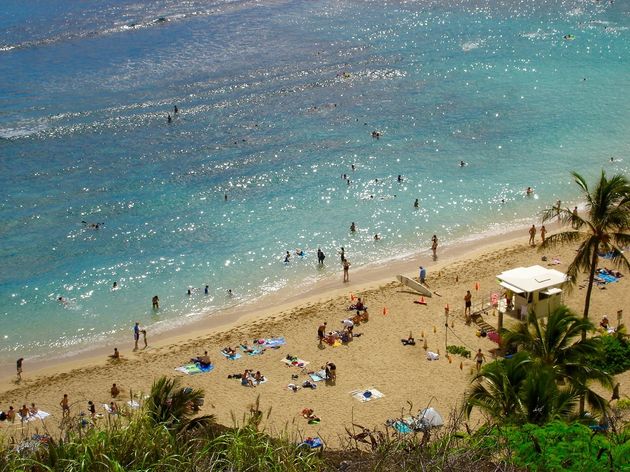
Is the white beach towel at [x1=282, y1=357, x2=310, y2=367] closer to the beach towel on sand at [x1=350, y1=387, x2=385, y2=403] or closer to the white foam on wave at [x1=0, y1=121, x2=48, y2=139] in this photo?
the beach towel on sand at [x1=350, y1=387, x2=385, y2=403]

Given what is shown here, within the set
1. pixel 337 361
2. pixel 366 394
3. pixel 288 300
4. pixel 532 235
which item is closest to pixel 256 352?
pixel 337 361

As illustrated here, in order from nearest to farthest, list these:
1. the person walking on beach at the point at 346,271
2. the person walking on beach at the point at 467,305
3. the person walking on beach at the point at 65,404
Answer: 1. the person walking on beach at the point at 65,404
2. the person walking on beach at the point at 467,305
3. the person walking on beach at the point at 346,271

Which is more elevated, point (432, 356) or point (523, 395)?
point (523, 395)

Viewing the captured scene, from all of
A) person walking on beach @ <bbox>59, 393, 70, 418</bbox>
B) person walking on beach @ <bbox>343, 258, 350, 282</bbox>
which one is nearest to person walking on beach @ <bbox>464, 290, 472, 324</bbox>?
person walking on beach @ <bbox>343, 258, 350, 282</bbox>

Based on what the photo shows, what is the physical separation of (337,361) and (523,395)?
40.6ft

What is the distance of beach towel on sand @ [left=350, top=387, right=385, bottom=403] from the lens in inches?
1127

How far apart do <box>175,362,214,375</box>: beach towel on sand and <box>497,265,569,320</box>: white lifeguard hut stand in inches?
462

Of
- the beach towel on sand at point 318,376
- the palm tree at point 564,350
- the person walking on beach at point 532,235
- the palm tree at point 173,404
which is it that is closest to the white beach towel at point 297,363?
the beach towel on sand at point 318,376

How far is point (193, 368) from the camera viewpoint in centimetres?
3222

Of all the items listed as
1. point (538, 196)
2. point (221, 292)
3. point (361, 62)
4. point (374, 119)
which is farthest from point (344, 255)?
point (361, 62)

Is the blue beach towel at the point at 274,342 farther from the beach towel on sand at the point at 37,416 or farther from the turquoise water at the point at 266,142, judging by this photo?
the beach towel on sand at the point at 37,416

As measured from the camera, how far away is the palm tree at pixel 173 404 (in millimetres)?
19125

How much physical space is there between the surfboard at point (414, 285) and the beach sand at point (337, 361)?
0.31 meters

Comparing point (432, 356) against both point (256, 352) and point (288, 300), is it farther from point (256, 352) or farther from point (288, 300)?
point (288, 300)
